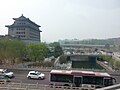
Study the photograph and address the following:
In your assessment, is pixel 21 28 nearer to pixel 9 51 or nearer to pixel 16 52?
pixel 16 52

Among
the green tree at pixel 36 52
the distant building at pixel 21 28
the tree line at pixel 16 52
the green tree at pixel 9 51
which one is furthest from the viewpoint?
the distant building at pixel 21 28

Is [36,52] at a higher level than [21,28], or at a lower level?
lower

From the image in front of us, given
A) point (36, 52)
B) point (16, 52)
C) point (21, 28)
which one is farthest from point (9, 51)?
point (21, 28)

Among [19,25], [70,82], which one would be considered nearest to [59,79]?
[70,82]

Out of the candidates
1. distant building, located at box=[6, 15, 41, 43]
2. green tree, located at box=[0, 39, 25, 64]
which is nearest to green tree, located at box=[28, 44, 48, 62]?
green tree, located at box=[0, 39, 25, 64]

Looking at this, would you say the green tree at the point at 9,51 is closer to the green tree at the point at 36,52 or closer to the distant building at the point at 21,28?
the green tree at the point at 36,52

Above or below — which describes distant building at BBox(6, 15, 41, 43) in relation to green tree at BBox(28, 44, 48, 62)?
above

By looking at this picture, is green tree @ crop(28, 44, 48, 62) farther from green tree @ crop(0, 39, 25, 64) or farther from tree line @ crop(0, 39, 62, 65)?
green tree @ crop(0, 39, 25, 64)

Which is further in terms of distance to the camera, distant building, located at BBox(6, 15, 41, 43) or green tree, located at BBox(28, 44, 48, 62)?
distant building, located at BBox(6, 15, 41, 43)

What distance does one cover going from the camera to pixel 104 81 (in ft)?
74.3

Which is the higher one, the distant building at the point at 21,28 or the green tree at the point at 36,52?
the distant building at the point at 21,28

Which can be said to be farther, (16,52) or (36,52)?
(36,52)

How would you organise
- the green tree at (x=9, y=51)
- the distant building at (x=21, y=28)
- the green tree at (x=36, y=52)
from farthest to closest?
1. the distant building at (x=21, y=28)
2. the green tree at (x=36, y=52)
3. the green tree at (x=9, y=51)

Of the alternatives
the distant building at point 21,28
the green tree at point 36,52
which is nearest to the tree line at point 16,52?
the green tree at point 36,52
